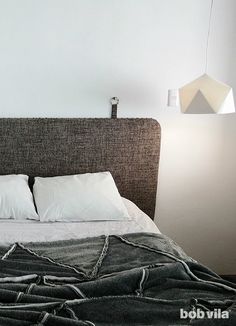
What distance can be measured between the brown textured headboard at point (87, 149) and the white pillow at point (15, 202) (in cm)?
26

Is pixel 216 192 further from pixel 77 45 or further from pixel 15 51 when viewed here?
pixel 15 51

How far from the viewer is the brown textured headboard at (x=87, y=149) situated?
268 cm

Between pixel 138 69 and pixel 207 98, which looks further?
pixel 138 69

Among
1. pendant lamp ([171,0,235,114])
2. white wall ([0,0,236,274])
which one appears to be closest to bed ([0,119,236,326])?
white wall ([0,0,236,274])

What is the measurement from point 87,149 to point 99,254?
104 centimetres

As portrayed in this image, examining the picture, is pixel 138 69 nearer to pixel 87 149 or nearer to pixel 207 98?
pixel 87 149

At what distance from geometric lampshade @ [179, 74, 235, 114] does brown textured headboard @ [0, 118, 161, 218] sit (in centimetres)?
65

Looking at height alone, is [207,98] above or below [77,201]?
above

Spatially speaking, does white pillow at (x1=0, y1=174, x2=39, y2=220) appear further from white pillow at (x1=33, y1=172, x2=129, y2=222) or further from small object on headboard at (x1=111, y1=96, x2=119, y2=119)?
small object on headboard at (x1=111, y1=96, x2=119, y2=119)

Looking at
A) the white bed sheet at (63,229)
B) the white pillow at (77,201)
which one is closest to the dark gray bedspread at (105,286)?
the white bed sheet at (63,229)

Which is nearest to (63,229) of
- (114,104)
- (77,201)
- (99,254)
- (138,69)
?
(77,201)

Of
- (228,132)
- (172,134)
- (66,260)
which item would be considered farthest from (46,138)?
(228,132)

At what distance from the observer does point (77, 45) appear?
2.71 meters

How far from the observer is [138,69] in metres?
2.81
